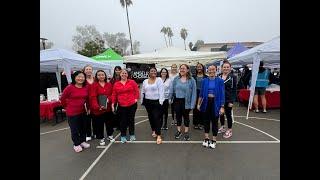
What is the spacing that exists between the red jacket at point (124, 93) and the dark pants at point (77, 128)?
0.81 m

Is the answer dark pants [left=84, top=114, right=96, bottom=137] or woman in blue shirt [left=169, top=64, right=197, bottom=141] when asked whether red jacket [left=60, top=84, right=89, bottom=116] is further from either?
woman in blue shirt [left=169, top=64, right=197, bottom=141]

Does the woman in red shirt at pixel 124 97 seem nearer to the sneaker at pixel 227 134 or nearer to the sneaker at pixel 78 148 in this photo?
the sneaker at pixel 78 148

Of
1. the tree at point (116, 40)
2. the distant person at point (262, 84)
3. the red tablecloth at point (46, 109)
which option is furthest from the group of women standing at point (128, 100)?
the tree at point (116, 40)

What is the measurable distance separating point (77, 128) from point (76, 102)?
0.54 metres

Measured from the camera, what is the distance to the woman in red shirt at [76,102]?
18.4 ft

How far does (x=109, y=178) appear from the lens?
429 cm

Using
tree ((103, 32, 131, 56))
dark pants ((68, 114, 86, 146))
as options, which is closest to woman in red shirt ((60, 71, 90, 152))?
dark pants ((68, 114, 86, 146))

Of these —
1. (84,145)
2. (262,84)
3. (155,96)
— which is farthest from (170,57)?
(84,145)

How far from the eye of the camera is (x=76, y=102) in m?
5.64

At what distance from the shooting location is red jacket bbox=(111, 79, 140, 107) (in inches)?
241

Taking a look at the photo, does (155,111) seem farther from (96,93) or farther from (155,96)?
(96,93)
